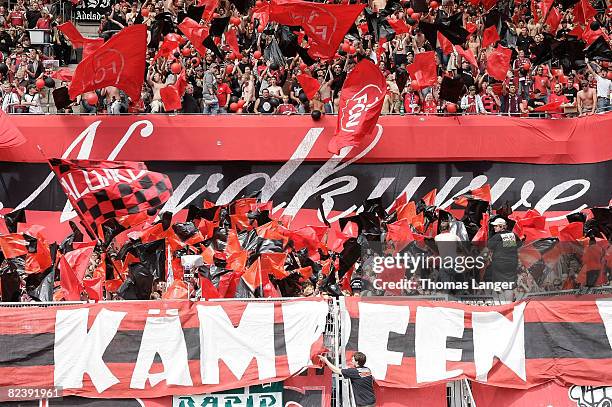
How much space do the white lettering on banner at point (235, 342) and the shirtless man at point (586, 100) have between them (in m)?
10.8

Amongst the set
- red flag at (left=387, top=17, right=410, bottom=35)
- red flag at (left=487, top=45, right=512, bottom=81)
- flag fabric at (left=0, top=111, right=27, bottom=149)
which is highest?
red flag at (left=387, top=17, right=410, bottom=35)

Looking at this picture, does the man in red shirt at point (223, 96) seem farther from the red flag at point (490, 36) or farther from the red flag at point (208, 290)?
the red flag at point (208, 290)

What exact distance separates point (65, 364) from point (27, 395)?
468mm

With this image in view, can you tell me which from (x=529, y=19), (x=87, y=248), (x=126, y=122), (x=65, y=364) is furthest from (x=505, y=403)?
(x=529, y=19)

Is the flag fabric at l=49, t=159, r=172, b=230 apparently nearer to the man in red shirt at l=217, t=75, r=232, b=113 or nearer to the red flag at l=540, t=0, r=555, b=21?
the man in red shirt at l=217, t=75, r=232, b=113

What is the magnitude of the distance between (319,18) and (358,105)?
5.26ft

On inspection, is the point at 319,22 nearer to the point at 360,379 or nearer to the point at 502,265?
the point at 502,265

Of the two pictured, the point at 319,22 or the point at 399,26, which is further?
the point at 399,26

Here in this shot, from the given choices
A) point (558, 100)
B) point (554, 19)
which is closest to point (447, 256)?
point (558, 100)

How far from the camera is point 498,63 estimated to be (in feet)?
65.0

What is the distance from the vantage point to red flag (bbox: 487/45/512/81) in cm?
1967

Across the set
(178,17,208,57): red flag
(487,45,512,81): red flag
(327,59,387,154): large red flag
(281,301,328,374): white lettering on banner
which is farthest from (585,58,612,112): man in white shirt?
(281,301,328,374): white lettering on banner

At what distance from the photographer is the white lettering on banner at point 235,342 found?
11016mm

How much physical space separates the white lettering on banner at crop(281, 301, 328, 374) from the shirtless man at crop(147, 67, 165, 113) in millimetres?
9243
